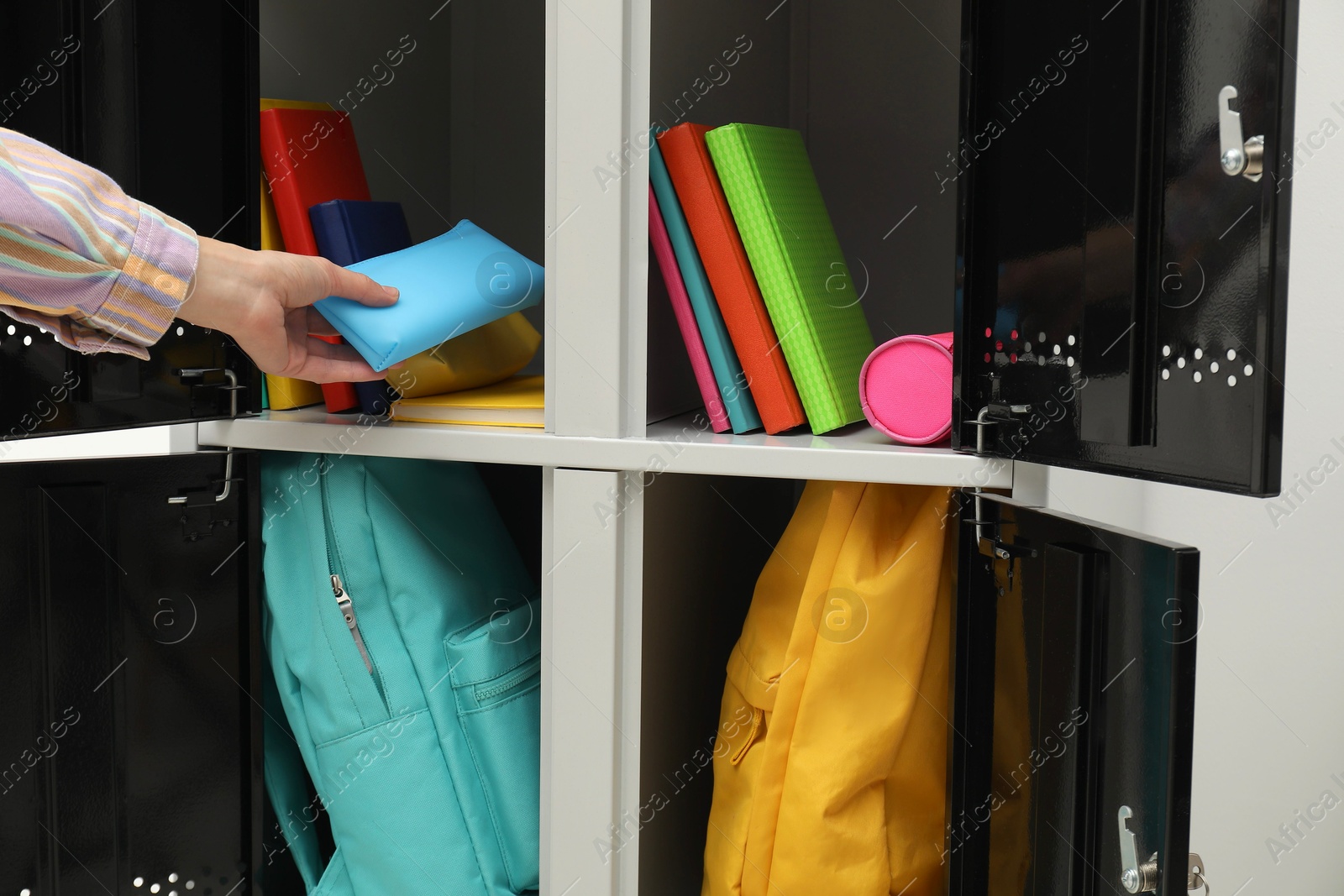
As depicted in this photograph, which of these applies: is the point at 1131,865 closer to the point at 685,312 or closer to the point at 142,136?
the point at 685,312

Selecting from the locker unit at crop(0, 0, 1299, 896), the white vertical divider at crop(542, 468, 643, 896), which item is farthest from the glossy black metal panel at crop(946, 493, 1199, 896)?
the white vertical divider at crop(542, 468, 643, 896)

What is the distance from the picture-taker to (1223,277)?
2.04ft

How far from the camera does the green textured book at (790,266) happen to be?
891 millimetres

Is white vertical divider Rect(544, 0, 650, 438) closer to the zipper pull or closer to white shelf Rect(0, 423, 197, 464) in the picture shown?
the zipper pull

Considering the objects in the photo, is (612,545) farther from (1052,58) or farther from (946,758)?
(1052,58)

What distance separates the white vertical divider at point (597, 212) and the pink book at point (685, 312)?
6 cm

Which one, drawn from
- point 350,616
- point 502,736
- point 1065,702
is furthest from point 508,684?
point 1065,702

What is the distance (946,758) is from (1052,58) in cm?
61

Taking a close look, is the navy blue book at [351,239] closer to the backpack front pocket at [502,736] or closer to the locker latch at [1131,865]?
the backpack front pocket at [502,736]

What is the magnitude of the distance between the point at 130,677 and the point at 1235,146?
3.32 ft

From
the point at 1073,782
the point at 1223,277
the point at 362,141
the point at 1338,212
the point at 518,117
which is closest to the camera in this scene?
the point at 1223,277

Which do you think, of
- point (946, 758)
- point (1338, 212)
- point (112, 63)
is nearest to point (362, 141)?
point (112, 63)

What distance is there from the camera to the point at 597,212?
2.76 ft

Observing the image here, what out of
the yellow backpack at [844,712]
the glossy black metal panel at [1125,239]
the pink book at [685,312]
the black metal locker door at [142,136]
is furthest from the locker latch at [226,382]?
the glossy black metal panel at [1125,239]
